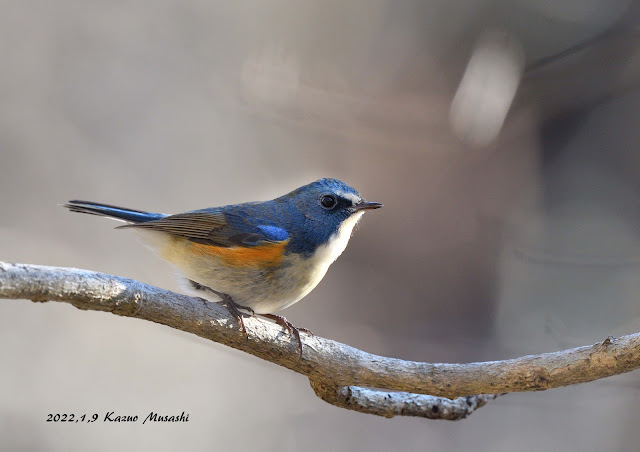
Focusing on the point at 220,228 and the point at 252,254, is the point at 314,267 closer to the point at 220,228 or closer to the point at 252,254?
the point at 252,254

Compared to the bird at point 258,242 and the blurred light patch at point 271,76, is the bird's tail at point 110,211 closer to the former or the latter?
the bird at point 258,242

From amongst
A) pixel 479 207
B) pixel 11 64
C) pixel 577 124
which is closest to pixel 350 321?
pixel 479 207

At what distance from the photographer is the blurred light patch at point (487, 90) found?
5258mm

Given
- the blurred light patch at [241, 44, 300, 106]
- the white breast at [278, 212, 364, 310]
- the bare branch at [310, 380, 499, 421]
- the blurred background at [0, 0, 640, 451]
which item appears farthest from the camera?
→ the blurred light patch at [241, 44, 300, 106]

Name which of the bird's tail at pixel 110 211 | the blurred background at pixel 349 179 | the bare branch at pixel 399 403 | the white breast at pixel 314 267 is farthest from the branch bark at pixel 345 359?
the blurred background at pixel 349 179

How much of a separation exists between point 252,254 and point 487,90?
124 inches

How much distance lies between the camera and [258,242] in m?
3.24

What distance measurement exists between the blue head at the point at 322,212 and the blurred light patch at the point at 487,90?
212 centimetres

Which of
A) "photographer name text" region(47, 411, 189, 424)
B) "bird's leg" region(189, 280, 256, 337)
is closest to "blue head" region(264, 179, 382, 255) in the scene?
"bird's leg" region(189, 280, 256, 337)

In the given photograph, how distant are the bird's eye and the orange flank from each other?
400mm

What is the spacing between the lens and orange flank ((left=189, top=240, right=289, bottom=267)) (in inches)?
124

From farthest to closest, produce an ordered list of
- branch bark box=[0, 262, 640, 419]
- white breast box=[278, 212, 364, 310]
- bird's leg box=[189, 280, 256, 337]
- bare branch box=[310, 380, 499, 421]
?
white breast box=[278, 212, 364, 310], bare branch box=[310, 380, 499, 421], bird's leg box=[189, 280, 256, 337], branch bark box=[0, 262, 640, 419]

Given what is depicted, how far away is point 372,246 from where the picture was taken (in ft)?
16.7

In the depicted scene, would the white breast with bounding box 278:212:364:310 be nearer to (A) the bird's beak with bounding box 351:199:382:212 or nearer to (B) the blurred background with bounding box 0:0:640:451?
(A) the bird's beak with bounding box 351:199:382:212
